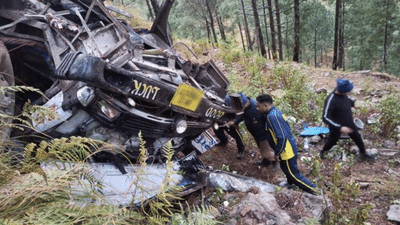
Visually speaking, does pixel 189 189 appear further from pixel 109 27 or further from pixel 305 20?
pixel 305 20

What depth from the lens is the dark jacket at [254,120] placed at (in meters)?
5.25

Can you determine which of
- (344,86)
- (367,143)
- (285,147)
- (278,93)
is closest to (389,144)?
(367,143)

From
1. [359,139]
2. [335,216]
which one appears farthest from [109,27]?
[359,139]

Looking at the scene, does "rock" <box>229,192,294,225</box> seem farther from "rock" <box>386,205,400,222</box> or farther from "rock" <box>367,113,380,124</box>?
"rock" <box>367,113,380,124</box>

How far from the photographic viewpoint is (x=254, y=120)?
5297 mm

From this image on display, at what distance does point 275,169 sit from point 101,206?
3.87m

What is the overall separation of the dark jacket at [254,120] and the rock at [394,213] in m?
2.18

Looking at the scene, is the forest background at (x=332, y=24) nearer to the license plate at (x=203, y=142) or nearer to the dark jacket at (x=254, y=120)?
the dark jacket at (x=254, y=120)

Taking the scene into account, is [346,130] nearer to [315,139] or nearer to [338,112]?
[338,112]

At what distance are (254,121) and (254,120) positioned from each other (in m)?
0.02

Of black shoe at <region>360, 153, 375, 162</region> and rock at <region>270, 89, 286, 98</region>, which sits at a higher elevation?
black shoe at <region>360, 153, 375, 162</region>

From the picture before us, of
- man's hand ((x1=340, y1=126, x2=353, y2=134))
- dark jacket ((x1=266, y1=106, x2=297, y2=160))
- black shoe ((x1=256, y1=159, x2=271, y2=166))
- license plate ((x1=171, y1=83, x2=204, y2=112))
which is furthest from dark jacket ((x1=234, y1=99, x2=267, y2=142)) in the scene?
license plate ((x1=171, y1=83, x2=204, y2=112))

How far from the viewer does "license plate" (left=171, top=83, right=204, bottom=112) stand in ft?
12.9

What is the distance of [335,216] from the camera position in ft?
10.3
